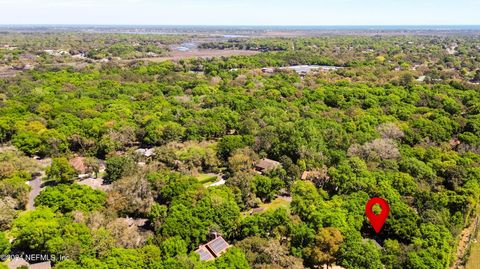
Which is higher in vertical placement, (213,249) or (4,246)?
(4,246)

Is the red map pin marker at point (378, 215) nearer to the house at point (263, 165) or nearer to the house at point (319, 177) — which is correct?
the house at point (319, 177)

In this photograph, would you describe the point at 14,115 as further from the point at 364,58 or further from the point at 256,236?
the point at 364,58

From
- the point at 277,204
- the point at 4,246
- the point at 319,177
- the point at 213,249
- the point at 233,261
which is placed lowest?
the point at 277,204

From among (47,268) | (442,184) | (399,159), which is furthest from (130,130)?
(442,184)

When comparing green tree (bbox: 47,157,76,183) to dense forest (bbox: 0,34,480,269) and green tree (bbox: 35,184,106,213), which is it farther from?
green tree (bbox: 35,184,106,213)

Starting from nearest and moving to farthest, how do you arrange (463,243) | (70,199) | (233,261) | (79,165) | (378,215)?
(233,261)
(70,199)
(378,215)
(463,243)
(79,165)

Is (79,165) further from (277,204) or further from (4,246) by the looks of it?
(277,204)

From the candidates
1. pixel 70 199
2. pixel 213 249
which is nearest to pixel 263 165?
pixel 213 249

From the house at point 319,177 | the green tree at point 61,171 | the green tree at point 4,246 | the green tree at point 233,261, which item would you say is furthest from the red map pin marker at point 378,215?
the green tree at point 61,171
